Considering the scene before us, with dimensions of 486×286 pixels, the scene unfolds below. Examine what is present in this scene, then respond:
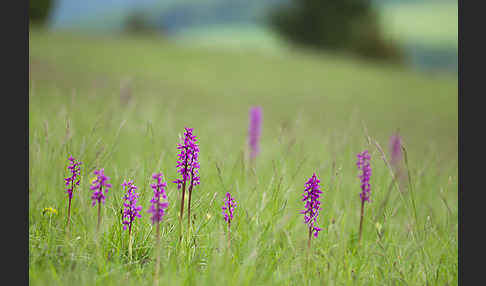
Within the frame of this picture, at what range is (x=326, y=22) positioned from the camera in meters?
32.7

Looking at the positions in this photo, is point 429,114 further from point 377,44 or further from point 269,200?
point 377,44

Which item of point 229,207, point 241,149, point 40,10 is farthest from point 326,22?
point 229,207

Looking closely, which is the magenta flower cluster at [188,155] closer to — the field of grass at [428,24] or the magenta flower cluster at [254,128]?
the magenta flower cluster at [254,128]

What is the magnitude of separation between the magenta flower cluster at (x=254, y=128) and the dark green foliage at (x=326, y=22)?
1256 inches

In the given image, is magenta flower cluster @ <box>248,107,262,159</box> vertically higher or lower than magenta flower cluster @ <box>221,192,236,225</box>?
higher

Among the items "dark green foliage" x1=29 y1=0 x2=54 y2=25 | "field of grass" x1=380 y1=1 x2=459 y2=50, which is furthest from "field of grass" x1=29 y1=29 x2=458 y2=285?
"field of grass" x1=380 y1=1 x2=459 y2=50

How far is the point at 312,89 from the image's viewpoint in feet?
51.0

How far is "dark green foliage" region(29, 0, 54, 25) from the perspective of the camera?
22.2 meters

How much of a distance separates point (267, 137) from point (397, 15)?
43916mm

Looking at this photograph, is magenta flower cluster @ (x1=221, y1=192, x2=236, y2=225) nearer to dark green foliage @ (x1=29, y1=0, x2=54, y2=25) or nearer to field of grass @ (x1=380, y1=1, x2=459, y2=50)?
dark green foliage @ (x1=29, y1=0, x2=54, y2=25)

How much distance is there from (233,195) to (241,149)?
47.1 inches

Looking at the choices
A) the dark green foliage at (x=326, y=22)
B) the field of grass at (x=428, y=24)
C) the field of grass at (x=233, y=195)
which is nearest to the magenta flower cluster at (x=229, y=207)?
the field of grass at (x=233, y=195)

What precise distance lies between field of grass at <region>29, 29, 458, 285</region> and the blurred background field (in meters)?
0.02

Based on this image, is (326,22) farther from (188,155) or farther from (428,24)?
(188,155)
